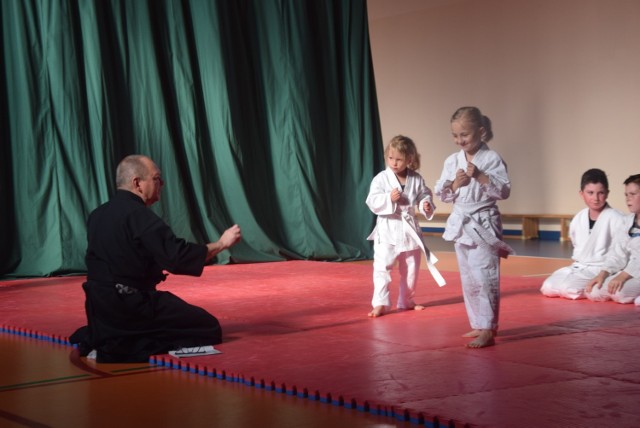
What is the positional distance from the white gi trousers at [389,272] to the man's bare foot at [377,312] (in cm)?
3

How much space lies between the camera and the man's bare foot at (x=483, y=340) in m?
3.89

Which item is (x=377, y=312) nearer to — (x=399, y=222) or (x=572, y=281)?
(x=399, y=222)

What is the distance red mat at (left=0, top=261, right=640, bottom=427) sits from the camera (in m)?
2.86

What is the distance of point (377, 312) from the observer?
196 inches

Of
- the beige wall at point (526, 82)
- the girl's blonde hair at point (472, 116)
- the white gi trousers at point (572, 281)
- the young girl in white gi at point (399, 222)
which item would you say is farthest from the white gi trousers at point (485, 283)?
the beige wall at point (526, 82)

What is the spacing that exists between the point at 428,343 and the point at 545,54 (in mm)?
8154

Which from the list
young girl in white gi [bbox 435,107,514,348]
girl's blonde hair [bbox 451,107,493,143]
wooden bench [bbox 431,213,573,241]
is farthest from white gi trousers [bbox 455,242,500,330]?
wooden bench [bbox 431,213,573,241]

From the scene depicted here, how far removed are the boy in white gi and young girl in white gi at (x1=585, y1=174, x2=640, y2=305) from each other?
0.06 m

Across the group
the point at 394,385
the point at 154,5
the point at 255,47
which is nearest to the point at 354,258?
the point at 255,47

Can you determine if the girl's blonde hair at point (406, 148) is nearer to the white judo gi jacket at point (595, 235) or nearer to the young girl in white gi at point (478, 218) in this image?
the young girl in white gi at point (478, 218)

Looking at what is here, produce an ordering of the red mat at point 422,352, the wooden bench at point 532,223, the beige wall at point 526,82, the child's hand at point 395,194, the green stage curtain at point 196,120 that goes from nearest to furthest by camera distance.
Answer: the red mat at point 422,352 → the child's hand at point 395,194 → the green stage curtain at point 196,120 → the beige wall at point 526,82 → the wooden bench at point 532,223

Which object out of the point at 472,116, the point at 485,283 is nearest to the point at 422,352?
the point at 485,283

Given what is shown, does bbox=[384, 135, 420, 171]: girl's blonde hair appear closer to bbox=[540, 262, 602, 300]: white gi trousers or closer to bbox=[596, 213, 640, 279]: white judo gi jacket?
bbox=[540, 262, 602, 300]: white gi trousers

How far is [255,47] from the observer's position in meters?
9.36
